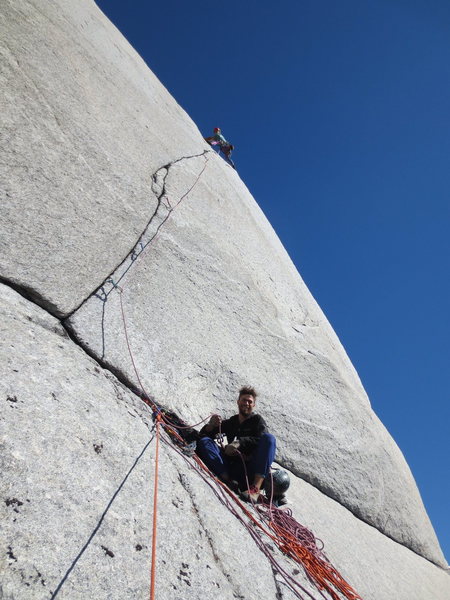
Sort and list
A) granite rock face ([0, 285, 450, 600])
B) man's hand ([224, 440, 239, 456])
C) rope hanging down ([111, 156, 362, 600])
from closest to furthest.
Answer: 1. granite rock face ([0, 285, 450, 600])
2. rope hanging down ([111, 156, 362, 600])
3. man's hand ([224, 440, 239, 456])

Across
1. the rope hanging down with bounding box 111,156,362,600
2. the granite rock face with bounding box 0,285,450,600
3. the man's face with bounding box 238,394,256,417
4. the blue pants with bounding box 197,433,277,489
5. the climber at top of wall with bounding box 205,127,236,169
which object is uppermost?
the climber at top of wall with bounding box 205,127,236,169

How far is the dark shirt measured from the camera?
413 cm

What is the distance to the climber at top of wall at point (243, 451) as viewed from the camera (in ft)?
12.9

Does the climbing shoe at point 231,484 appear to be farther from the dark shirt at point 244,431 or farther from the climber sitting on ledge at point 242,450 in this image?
the dark shirt at point 244,431

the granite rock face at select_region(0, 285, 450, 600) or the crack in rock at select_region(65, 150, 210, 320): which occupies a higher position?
the crack in rock at select_region(65, 150, 210, 320)

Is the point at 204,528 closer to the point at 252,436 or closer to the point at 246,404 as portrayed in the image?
the point at 252,436

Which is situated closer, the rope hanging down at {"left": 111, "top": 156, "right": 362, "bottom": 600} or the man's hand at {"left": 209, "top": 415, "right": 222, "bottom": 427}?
the rope hanging down at {"left": 111, "top": 156, "right": 362, "bottom": 600}

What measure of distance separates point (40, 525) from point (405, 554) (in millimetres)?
5122

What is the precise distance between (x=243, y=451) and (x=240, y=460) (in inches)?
3.1

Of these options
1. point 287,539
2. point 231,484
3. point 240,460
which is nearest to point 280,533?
point 287,539

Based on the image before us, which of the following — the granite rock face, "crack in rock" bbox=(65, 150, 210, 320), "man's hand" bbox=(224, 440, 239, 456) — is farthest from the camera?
"crack in rock" bbox=(65, 150, 210, 320)

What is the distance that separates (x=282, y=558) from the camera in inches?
130

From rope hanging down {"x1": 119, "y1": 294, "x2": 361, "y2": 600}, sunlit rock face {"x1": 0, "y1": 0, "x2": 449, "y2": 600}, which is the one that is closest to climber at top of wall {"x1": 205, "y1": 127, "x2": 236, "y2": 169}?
sunlit rock face {"x1": 0, "y1": 0, "x2": 449, "y2": 600}

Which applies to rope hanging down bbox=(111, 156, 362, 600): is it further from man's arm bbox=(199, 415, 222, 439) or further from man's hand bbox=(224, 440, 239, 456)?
man's hand bbox=(224, 440, 239, 456)
